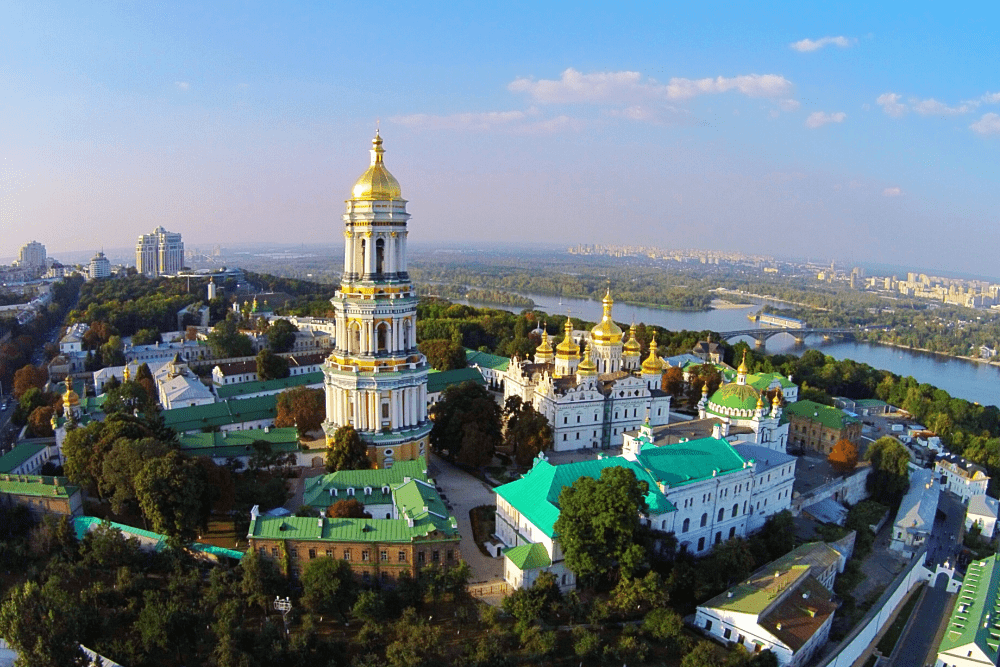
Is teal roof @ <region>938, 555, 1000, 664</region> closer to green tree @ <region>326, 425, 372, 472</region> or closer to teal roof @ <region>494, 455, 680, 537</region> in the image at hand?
teal roof @ <region>494, 455, 680, 537</region>

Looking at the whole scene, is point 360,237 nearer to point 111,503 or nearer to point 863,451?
point 111,503

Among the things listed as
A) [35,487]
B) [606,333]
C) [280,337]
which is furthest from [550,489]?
[280,337]

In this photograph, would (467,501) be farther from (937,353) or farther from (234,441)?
(937,353)

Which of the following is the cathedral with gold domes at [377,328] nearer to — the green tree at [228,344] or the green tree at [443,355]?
the green tree at [443,355]

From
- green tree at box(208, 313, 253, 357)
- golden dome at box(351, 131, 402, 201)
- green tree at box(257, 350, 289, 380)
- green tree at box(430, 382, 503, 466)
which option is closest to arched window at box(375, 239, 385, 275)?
golden dome at box(351, 131, 402, 201)

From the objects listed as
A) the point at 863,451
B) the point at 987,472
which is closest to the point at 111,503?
the point at 863,451

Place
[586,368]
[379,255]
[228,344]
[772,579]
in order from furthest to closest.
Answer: [228,344], [586,368], [379,255], [772,579]

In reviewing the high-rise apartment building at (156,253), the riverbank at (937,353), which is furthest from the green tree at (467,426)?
the high-rise apartment building at (156,253)
